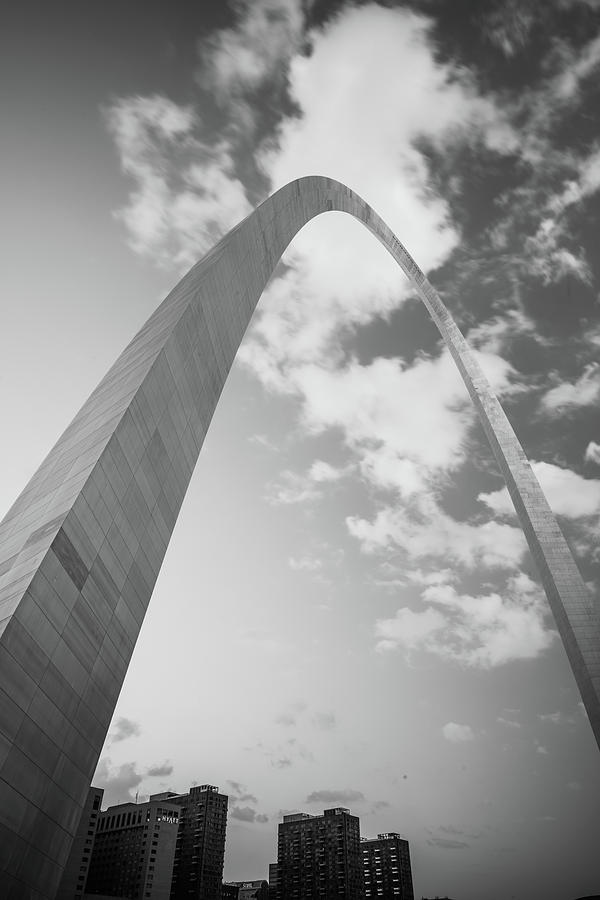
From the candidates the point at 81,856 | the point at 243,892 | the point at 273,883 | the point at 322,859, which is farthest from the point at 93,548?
the point at 243,892

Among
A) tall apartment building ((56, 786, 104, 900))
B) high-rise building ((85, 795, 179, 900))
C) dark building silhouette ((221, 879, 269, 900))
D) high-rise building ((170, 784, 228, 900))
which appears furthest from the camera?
dark building silhouette ((221, 879, 269, 900))

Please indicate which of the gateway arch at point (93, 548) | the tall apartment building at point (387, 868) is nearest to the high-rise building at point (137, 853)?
the tall apartment building at point (387, 868)

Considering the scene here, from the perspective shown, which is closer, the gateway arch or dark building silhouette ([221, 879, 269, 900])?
the gateway arch

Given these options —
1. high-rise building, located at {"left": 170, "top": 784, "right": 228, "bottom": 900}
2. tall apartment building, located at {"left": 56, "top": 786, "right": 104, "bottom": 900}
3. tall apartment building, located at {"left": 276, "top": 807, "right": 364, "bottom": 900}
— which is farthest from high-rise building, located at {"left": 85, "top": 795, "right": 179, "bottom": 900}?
tall apartment building, located at {"left": 276, "top": 807, "right": 364, "bottom": 900}

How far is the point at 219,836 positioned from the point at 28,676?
138m

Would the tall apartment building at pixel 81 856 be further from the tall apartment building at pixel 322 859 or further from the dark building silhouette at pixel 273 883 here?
the dark building silhouette at pixel 273 883

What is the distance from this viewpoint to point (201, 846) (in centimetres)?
12088

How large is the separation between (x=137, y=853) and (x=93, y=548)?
358 ft

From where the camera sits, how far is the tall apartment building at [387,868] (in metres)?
140

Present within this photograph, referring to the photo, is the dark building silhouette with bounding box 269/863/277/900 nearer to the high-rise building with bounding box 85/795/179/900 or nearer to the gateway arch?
the high-rise building with bounding box 85/795/179/900

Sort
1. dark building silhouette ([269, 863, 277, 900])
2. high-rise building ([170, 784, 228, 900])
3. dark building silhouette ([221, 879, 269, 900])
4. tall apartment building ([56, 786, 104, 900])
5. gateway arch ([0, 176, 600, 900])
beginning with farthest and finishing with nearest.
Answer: dark building silhouette ([269, 863, 277, 900])
dark building silhouette ([221, 879, 269, 900])
high-rise building ([170, 784, 228, 900])
tall apartment building ([56, 786, 104, 900])
gateway arch ([0, 176, 600, 900])

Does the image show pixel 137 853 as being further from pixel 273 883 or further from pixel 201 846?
pixel 273 883

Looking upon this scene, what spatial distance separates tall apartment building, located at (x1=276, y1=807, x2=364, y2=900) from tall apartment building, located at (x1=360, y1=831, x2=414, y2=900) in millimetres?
20022

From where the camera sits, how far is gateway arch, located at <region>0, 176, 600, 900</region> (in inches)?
412
